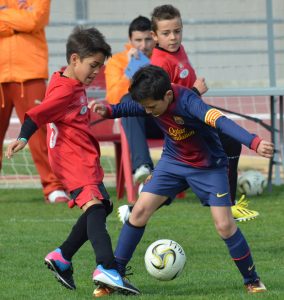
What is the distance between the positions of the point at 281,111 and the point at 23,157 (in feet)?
14.5

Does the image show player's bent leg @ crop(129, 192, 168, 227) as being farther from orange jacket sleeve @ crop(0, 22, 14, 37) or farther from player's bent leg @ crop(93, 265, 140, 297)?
orange jacket sleeve @ crop(0, 22, 14, 37)

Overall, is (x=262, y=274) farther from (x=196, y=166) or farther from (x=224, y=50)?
(x=224, y=50)

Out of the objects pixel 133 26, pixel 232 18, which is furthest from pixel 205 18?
pixel 133 26

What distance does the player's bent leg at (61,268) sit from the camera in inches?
264

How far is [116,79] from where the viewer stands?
1128 centimetres

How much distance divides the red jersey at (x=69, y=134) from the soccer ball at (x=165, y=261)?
0.58m

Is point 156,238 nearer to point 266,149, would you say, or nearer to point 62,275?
point 62,275

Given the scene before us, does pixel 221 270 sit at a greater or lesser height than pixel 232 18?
lesser

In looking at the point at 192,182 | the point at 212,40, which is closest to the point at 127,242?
the point at 192,182

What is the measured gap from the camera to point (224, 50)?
49.2 ft

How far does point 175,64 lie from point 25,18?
2582 millimetres

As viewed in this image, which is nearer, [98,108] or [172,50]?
[98,108]

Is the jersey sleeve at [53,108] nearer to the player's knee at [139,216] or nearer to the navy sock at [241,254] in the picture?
the player's knee at [139,216]

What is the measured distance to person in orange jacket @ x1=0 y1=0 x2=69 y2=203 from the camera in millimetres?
10883
